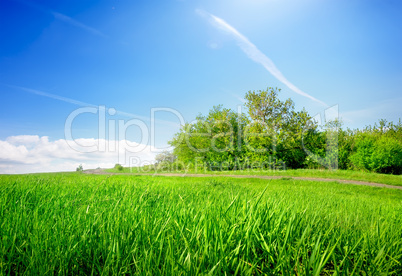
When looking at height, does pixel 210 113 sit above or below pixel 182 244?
above

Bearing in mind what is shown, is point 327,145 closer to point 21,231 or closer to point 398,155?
point 398,155

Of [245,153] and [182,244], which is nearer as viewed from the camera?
[182,244]

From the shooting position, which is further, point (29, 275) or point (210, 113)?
point (210, 113)

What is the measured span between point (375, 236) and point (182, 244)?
1768 millimetres

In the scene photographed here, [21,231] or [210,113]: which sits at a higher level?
[210,113]

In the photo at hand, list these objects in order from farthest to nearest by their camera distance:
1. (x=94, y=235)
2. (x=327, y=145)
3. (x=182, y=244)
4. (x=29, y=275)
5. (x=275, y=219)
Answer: (x=327, y=145) < (x=275, y=219) < (x=94, y=235) < (x=182, y=244) < (x=29, y=275)

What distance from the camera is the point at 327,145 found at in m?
28.8

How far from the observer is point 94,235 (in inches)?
60.7

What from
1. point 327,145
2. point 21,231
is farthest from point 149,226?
point 327,145

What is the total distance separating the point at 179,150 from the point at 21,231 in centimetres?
2816

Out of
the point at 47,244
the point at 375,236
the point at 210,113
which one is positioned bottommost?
the point at 375,236

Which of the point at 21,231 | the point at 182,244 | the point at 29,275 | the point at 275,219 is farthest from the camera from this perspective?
the point at 275,219

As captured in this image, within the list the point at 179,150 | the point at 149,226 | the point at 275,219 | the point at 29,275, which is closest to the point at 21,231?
the point at 29,275

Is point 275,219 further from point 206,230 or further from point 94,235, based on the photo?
point 94,235
